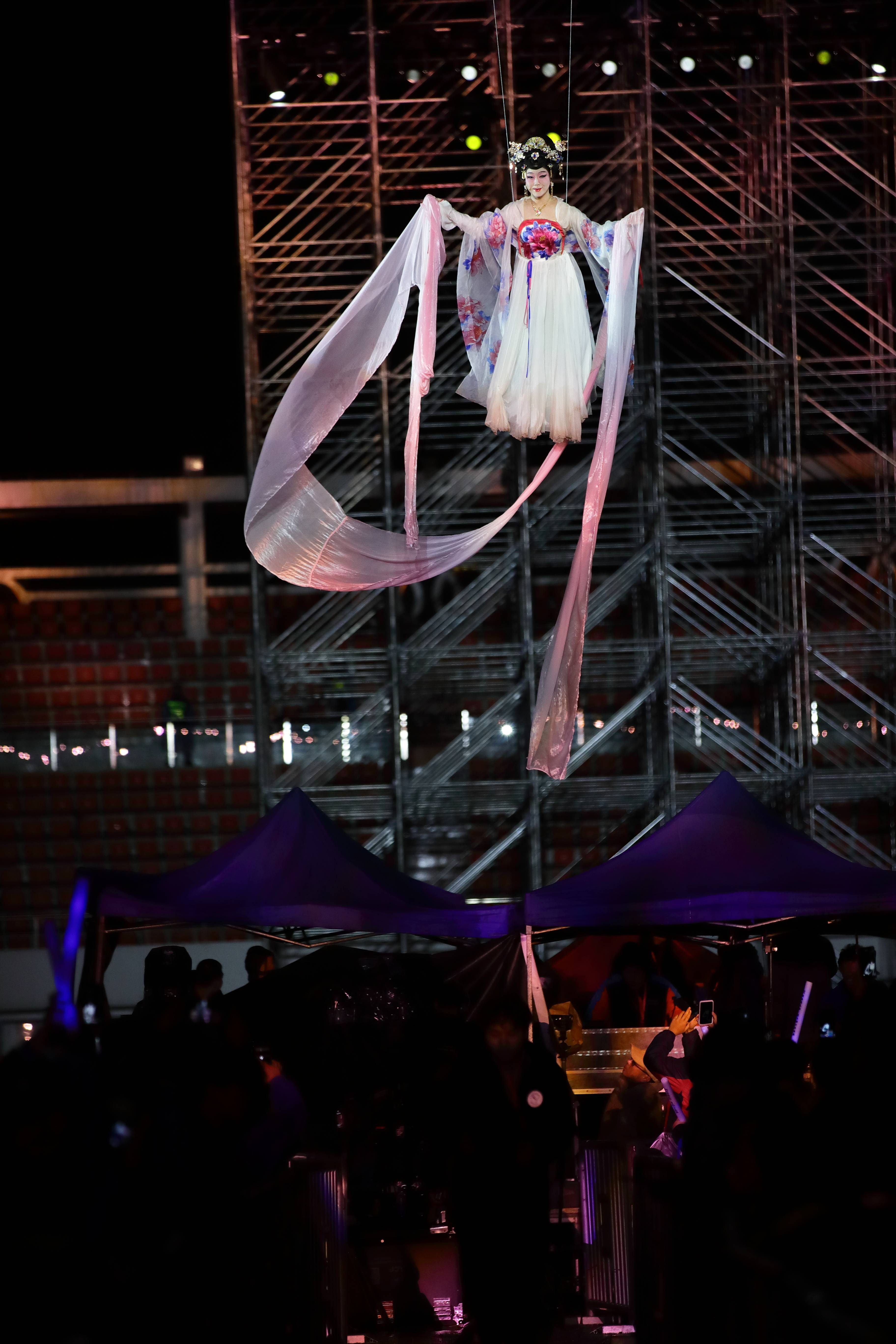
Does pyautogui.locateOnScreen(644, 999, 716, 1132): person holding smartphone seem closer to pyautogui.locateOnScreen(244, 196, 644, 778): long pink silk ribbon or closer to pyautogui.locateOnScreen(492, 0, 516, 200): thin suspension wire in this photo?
pyautogui.locateOnScreen(244, 196, 644, 778): long pink silk ribbon

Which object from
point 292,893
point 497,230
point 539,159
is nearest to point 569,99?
point 539,159

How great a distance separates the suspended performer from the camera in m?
5.02

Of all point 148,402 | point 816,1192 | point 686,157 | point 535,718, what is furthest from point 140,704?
point 816,1192

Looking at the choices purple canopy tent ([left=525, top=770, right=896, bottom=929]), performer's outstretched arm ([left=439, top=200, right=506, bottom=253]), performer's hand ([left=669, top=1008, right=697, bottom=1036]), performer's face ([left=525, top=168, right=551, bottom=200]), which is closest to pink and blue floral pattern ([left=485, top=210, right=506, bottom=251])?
performer's outstretched arm ([left=439, top=200, right=506, bottom=253])

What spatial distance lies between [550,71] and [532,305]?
6314 millimetres

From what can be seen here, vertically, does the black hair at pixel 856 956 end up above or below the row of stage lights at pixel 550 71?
below

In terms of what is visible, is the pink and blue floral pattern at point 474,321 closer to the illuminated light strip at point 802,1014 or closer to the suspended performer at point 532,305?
the suspended performer at point 532,305

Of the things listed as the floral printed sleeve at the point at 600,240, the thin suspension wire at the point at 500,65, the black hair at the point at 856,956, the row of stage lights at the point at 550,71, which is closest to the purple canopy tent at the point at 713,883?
the black hair at the point at 856,956

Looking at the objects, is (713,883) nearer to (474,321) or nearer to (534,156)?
(474,321)

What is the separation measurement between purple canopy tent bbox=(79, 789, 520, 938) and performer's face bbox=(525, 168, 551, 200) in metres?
2.92

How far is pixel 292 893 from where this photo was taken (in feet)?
21.8

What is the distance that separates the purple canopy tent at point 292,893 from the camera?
6.57 meters

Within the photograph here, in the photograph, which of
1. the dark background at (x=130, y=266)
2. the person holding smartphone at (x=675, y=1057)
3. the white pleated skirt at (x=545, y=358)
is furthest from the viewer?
the dark background at (x=130, y=266)

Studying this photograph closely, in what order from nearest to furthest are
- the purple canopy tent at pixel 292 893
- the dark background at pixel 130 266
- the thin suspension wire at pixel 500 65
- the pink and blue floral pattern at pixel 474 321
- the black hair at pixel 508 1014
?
the black hair at pixel 508 1014 < the pink and blue floral pattern at pixel 474 321 < the purple canopy tent at pixel 292 893 < the thin suspension wire at pixel 500 65 < the dark background at pixel 130 266
